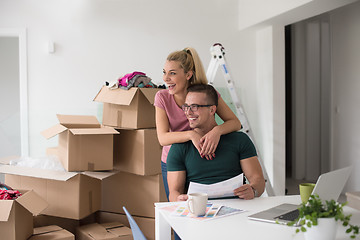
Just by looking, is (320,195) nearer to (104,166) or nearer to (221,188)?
(221,188)

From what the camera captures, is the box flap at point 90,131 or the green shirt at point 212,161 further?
the box flap at point 90,131

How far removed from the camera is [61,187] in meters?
3.07

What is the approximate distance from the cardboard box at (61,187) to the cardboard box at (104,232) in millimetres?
126

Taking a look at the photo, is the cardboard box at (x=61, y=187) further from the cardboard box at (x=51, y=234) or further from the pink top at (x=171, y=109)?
the pink top at (x=171, y=109)

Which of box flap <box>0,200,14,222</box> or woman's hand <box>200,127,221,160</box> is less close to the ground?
woman's hand <box>200,127,221,160</box>

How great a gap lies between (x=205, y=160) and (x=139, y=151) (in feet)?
4.08

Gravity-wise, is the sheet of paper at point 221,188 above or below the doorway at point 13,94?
below

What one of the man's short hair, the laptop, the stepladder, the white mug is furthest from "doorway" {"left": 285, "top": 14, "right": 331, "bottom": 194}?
the white mug

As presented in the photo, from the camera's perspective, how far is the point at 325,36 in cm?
534

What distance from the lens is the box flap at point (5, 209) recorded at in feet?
8.19

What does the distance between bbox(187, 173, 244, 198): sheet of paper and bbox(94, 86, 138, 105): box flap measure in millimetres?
1389

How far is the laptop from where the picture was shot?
4.37 feet

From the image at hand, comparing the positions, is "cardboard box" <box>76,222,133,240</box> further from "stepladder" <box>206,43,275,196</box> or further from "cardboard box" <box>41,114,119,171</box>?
"stepladder" <box>206,43,275,196</box>

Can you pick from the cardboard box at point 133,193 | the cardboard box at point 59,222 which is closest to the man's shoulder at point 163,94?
the cardboard box at point 133,193
